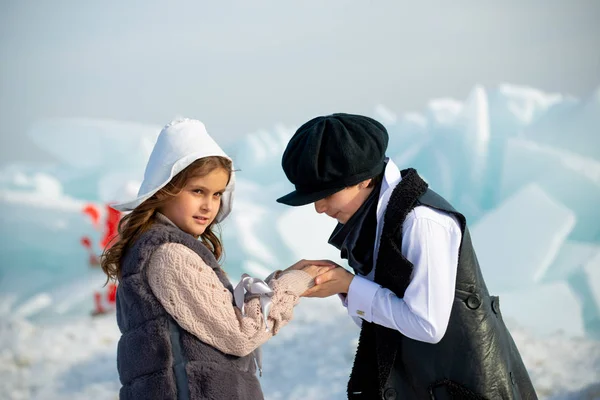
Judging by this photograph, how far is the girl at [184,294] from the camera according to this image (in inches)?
69.2

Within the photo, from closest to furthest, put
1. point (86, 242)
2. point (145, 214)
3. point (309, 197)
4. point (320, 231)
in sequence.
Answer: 1. point (309, 197)
2. point (145, 214)
3. point (320, 231)
4. point (86, 242)

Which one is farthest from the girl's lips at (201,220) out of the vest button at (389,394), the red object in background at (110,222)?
the red object in background at (110,222)

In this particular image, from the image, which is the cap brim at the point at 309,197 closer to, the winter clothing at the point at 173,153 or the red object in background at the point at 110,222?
the winter clothing at the point at 173,153

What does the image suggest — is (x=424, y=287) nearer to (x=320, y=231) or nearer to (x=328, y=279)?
(x=328, y=279)

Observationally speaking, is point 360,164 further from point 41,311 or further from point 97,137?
point 97,137

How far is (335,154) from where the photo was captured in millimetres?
1775

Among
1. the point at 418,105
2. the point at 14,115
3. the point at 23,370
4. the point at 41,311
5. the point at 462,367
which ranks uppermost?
the point at 14,115

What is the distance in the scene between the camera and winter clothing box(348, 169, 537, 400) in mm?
1769

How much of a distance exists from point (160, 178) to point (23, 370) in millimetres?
3162

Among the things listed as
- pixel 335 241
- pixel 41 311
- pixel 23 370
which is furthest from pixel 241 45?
pixel 335 241

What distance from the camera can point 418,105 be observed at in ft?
19.1

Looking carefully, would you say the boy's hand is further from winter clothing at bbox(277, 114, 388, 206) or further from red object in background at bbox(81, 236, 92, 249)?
red object in background at bbox(81, 236, 92, 249)

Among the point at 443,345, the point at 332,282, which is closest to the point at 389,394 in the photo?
the point at 443,345

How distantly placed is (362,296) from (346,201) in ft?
0.87
